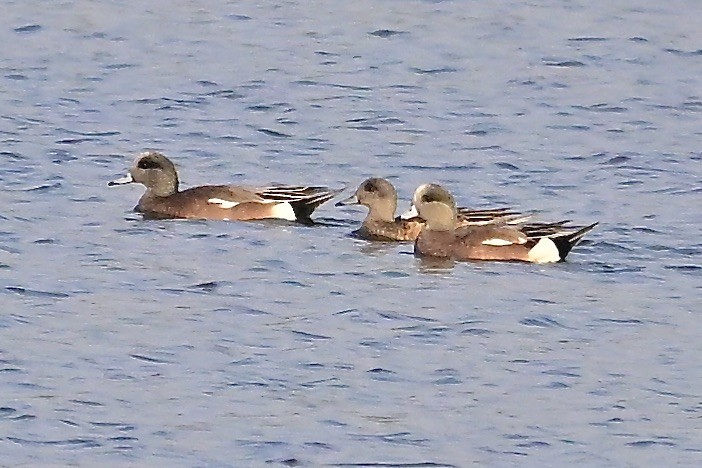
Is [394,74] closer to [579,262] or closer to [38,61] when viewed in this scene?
[38,61]

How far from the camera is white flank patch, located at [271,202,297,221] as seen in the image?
47.0 ft

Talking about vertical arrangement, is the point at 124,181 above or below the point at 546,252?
above

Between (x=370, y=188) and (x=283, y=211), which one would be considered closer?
(x=370, y=188)

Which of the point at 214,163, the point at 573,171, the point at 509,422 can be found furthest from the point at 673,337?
the point at 214,163

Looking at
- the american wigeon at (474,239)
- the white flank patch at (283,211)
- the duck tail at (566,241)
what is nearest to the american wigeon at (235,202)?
the white flank patch at (283,211)

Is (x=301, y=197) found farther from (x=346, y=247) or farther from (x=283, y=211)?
(x=346, y=247)

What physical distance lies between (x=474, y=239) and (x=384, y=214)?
3.03ft

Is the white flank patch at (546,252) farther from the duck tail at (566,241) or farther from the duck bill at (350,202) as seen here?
the duck bill at (350,202)

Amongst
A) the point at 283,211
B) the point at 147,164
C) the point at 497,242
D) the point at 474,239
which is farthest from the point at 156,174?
→ the point at 497,242

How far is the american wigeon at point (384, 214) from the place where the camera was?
14.0 m

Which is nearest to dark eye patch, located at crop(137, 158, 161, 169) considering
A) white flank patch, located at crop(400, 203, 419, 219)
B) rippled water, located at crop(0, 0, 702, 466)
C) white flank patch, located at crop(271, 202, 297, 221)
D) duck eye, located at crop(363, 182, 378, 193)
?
rippled water, located at crop(0, 0, 702, 466)

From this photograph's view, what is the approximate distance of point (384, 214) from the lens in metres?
14.1

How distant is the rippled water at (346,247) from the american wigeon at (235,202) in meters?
0.16

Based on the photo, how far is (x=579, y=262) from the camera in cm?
1313
